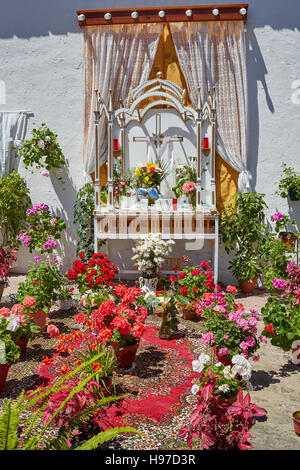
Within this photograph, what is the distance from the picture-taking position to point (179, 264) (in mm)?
7707

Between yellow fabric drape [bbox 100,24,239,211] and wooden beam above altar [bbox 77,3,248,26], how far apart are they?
0.47 m

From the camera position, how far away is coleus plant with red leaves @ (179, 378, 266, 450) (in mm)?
2840

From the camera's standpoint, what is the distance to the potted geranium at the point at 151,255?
6488 mm

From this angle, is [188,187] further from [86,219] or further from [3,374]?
[3,374]

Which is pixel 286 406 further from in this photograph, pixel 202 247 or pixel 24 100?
pixel 24 100

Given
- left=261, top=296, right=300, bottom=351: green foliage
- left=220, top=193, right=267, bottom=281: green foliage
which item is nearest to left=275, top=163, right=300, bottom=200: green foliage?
left=220, top=193, right=267, bottom=281: green foliage

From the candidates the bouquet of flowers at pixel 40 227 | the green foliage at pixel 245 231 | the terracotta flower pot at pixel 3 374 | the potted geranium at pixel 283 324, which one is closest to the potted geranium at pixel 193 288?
the green foliage at pixel 245 231

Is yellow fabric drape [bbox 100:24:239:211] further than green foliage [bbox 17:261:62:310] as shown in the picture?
Yes

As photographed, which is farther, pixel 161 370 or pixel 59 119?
pixel 59 119

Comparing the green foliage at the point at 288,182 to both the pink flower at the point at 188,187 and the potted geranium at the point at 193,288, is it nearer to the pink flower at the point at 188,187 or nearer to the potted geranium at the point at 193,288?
the pink flower at the point at 188,187

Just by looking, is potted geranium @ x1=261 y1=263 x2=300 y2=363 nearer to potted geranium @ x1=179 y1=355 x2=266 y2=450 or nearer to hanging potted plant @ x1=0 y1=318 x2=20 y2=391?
potted geranium @ x1=179 y1=355 x2=266 y2=450

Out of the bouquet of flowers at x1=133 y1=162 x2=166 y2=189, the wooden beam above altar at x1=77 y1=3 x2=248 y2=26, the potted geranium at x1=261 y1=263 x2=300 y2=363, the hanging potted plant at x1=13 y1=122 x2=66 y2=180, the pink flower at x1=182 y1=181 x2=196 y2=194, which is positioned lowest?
the potted geranium at x1=261 y1=263 x2=300 y2=363
